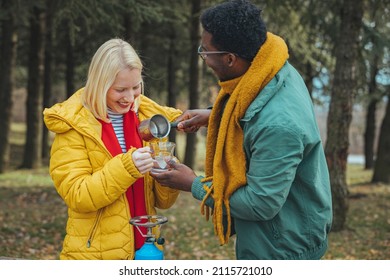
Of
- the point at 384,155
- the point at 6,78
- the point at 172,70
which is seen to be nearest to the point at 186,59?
the point at 172,70

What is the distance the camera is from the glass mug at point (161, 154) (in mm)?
3025

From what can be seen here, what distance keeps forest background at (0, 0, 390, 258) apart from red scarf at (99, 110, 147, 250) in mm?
1768

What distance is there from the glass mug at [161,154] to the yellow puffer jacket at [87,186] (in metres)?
0.12

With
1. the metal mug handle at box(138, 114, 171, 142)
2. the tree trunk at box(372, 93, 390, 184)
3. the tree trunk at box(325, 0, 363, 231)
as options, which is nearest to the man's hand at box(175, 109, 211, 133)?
the metal mug handle at box(138, 114, 171, 142)

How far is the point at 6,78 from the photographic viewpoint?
47.4ft

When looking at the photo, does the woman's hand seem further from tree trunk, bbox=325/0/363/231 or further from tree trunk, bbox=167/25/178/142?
tree trunk, bbox=167/25/178/142

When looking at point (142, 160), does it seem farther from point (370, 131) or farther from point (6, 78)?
point (370, 131)

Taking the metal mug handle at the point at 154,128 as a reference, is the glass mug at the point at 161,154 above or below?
below

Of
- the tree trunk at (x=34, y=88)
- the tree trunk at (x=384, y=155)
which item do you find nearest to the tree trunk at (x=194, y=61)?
the tree trunk at (x=34, y=88)

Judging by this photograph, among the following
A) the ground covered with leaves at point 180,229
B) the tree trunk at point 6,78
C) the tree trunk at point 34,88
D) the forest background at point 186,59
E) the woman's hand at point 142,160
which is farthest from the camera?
the tree trunk at point 34,88

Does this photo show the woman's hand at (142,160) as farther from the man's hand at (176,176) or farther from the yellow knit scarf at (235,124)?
the yellow knit scarf at (235,124)

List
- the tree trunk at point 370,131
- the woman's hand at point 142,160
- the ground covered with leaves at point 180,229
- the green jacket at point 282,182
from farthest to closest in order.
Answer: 1. the tree trunk at point 370,131
2. the ground covered with leaves at point 180,229
3. the woman's hand at point 142,160
4. the green jacket at point 282,182
